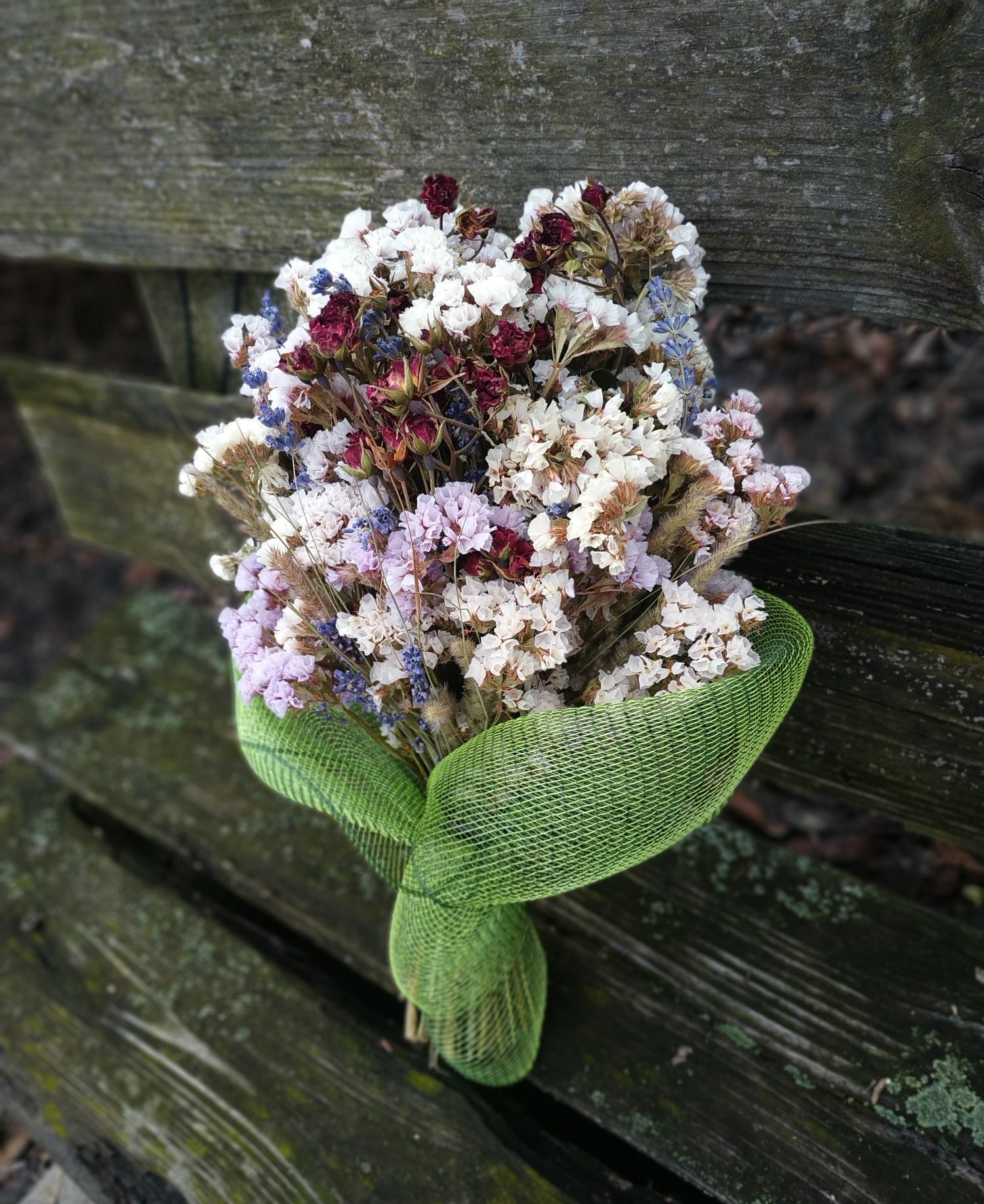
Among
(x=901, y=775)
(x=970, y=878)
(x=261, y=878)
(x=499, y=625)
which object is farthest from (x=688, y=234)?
(x=970, y=878)

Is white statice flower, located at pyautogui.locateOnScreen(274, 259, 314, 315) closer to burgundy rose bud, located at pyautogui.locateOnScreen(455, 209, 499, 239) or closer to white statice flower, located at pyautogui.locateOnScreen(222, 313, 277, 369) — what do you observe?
white statice flower, located at pyautogui.locateOnScreen(222, 313, 277, 369)

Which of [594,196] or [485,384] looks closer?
[485,384]

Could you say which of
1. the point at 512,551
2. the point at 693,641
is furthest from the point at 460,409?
the point at 693,641

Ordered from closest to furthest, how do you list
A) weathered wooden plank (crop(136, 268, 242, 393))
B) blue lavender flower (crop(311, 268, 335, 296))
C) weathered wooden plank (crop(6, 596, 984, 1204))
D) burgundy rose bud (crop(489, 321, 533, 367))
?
1. burgundy rose bud (crop(489, 321, 533, 367))
2. blue lavender flower (crop(311, 268, 335, 296))
3. weathered wooden plank (crop(6, 596, 984, 1204))
4. weathered wooden plank (crop(136, 268, 242, 393))

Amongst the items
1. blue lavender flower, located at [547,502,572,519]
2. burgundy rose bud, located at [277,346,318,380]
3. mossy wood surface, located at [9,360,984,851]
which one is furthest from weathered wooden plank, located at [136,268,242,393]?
blue lavender flower, located at [547,502,572,519]

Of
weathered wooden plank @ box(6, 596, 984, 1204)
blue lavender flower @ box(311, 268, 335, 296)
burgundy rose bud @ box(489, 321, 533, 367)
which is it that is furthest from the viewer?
weathered wooden plank @ box(6, 596, 984, 1204)

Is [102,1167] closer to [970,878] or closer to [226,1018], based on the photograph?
[226,1018]

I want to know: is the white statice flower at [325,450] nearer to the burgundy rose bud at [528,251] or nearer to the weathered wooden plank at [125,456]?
the burgundy rose bud at [528,251]

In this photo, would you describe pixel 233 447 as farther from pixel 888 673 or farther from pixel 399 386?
pixel 888 673
